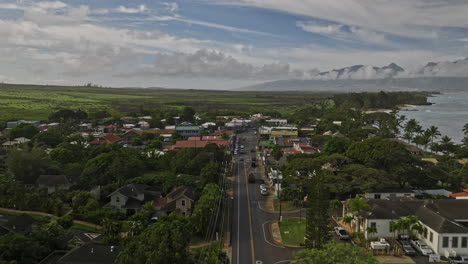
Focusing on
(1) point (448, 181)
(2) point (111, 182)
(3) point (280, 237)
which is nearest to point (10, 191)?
(2) point (111, 182)

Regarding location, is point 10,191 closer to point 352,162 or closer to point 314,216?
point 314,216

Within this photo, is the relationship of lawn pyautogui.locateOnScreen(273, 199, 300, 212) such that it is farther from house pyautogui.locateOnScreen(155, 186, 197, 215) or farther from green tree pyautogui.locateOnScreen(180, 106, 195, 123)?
green tree pyautogui.locateOnScreen(180, 106, 195, 123)

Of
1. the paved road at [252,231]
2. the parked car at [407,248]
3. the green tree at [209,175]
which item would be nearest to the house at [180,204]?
the paved road at [252,231]

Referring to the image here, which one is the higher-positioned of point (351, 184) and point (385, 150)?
point (385, 150)

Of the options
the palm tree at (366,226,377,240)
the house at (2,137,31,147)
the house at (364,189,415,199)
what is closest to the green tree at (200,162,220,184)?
the house at (364,189,415,199)

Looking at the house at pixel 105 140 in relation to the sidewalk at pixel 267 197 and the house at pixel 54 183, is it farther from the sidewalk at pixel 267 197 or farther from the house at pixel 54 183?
the sidewalk at pixel 267 197

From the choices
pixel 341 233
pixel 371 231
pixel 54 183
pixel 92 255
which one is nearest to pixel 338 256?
pixel 371 231
